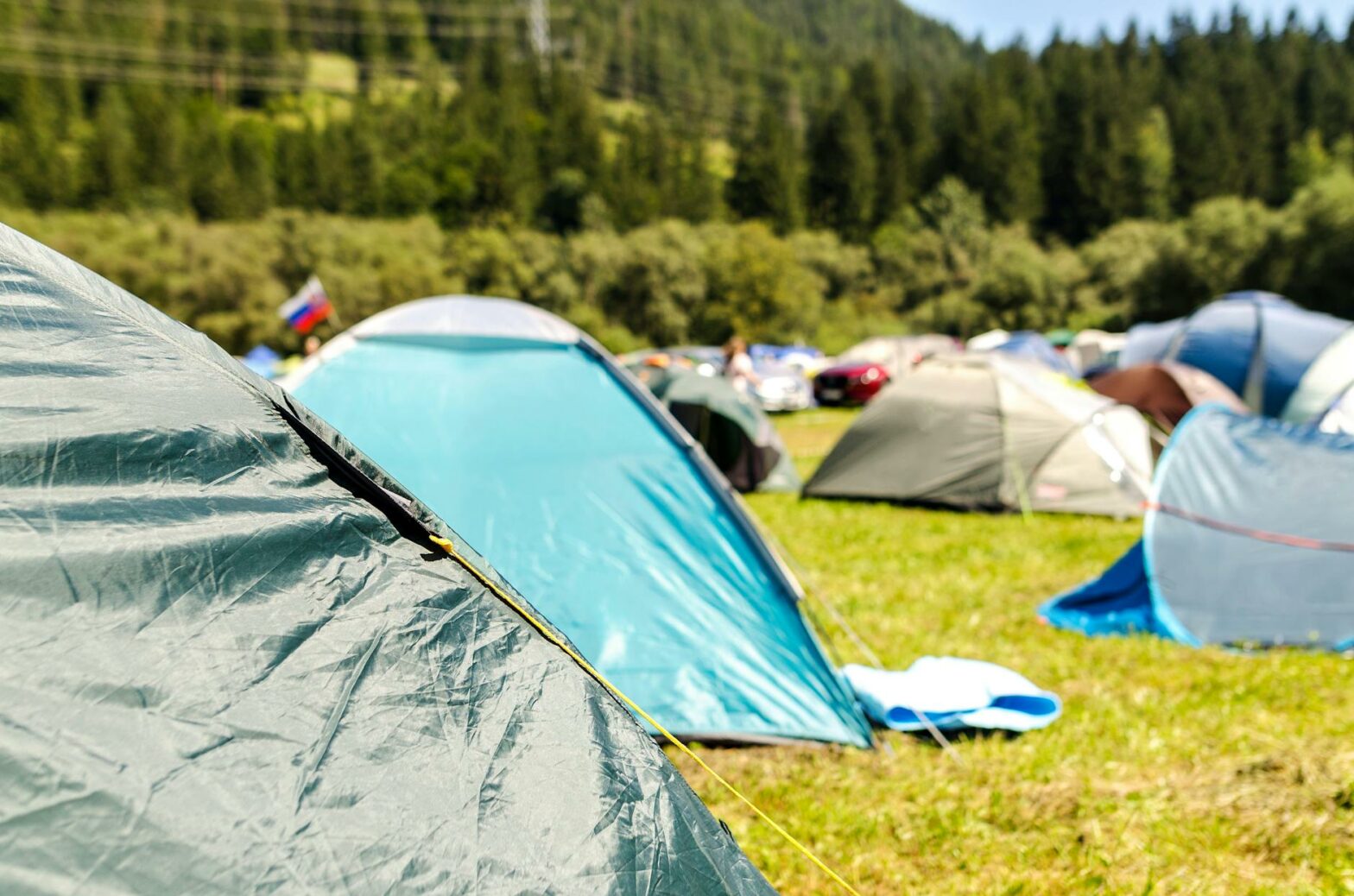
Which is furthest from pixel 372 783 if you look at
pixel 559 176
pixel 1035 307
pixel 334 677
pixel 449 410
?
pixel 559 176

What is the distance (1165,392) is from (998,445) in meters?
4.42

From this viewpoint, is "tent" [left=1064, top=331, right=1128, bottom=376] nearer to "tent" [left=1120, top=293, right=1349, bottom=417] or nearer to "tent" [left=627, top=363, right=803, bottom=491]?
"tent" [left=1120, top=293, right=1349, bottom=417]

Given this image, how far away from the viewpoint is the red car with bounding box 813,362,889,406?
71.1ft

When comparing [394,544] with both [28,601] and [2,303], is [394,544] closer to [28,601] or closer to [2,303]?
[28,601]

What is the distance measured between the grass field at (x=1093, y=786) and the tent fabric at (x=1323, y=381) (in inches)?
357

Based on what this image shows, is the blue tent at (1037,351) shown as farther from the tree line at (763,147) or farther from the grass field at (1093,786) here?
the tree line at (763,147)

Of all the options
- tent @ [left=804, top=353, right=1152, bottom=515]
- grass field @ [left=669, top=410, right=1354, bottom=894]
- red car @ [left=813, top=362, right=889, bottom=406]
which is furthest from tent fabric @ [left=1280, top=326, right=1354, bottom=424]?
red car @ [left=813, top=362, right=889, bottom=406]

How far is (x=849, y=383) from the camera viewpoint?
2169 centimetres

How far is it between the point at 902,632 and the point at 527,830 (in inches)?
150

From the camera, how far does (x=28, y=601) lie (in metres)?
1.61

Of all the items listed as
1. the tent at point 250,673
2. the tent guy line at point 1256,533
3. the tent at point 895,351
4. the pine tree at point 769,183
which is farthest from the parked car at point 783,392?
the pine tree at point 769,183

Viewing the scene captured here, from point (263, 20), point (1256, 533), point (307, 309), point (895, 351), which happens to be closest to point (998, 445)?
point (1256, 533)

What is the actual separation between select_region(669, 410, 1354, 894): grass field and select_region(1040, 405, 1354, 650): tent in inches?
5.9

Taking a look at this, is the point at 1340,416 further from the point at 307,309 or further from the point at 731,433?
the point at 307,309
